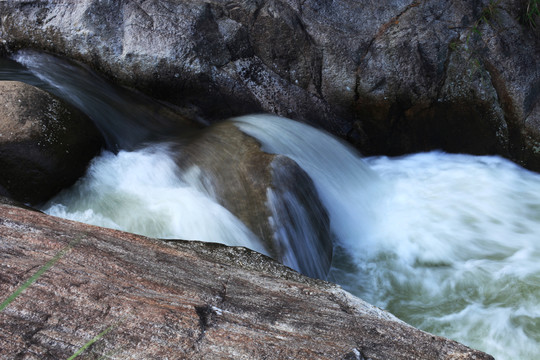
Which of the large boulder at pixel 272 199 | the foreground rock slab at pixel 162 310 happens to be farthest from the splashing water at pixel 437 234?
the foreground rock slab at pixel 162 310

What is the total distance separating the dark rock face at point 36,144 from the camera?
4.03m

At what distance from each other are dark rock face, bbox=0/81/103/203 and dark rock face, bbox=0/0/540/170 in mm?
1616

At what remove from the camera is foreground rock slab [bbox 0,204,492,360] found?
172 centimetres

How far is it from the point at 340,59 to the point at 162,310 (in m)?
4.83

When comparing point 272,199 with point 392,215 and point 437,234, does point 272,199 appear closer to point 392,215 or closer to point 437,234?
point 392,215

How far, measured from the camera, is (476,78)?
6086mm

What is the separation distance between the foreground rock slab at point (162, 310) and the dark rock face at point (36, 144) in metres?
1.64

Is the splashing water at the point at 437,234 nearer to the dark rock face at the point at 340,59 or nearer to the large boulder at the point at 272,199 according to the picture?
the large boulder at the point at 272,199

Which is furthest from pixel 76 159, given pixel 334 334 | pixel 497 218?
pixel 497 218

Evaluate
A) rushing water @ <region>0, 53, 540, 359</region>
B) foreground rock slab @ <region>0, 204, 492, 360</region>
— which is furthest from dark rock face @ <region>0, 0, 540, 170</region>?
foreground rock slab @ <region>0, 204, 492, 360</region>

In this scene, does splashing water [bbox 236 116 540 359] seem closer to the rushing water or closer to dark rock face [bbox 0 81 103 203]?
the rushing water

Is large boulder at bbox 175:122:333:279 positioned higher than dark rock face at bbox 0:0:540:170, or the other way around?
dark rock face at bbox 0:0:540:170

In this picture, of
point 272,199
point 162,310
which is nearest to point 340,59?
point 272,199

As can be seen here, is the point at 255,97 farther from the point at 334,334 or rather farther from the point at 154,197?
the point at 334,334
